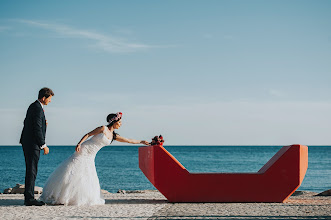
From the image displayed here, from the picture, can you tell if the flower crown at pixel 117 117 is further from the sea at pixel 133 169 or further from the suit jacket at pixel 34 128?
the sea at pixel 133 169

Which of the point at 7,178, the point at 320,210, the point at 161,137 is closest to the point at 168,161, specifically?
the point at 161,137

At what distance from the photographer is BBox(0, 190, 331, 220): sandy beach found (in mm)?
8023

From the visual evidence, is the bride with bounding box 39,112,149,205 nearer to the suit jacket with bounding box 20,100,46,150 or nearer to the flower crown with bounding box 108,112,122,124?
the flower crown with bounding box 108,112,122,124

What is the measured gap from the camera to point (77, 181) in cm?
955

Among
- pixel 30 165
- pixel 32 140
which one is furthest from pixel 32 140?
pixel 30 165

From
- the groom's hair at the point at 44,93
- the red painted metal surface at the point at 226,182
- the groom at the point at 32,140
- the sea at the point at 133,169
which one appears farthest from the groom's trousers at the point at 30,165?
the sea at the point at 133,169

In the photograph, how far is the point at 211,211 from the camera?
28.3ft

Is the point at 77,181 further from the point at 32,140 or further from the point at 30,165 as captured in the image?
the point at 32,140

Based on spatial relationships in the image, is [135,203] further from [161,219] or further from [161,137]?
[161,219]

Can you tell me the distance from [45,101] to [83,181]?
1569 mm

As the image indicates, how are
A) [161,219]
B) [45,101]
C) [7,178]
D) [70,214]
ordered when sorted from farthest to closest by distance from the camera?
[7,178]
[45,101]
[70,214]
[161,219]

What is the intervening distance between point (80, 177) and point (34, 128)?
1199 mm

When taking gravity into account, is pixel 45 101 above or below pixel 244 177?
above

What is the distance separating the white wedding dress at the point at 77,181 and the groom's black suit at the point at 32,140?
380mm
